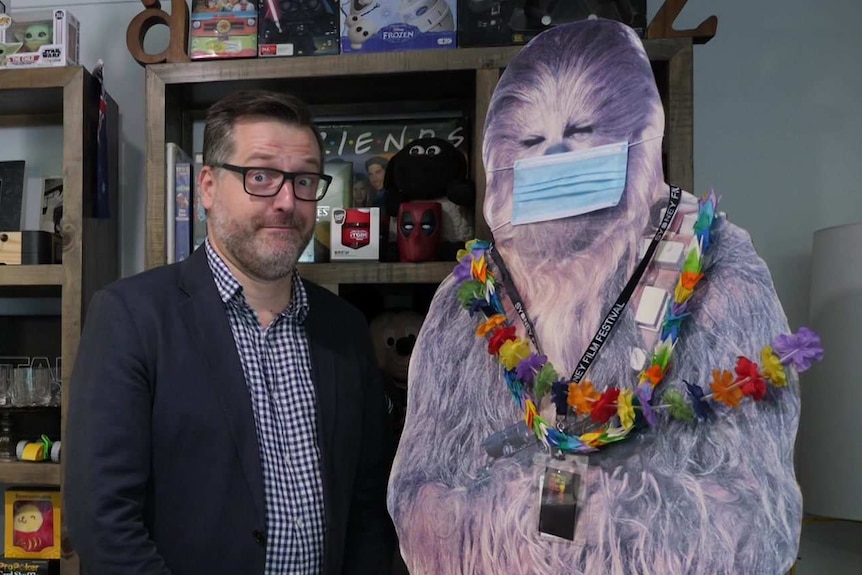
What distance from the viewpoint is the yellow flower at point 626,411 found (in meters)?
Answer: 0.91

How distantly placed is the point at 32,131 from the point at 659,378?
1732 millimetres

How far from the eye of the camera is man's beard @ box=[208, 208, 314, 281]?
110 centimetres

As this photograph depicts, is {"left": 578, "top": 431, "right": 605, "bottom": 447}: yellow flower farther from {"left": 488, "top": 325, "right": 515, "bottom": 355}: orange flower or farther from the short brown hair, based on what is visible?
the short brown hair

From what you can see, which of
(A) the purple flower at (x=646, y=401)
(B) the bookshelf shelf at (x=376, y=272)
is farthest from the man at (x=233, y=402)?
(A) the purple flower at (x=646, y=401)

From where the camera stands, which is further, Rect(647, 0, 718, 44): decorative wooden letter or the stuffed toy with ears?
the stuffed toy with ears

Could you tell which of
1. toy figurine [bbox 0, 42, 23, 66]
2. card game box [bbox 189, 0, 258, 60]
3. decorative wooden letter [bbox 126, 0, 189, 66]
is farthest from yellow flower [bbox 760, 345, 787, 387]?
toy figurine [bbox 0, 42, 23, 66]

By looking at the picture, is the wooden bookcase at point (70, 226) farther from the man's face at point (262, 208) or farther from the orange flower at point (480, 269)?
the orange flower at point (480, 269)

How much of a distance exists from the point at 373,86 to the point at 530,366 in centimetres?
82

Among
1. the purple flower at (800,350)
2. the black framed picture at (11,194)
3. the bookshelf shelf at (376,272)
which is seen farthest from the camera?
the black framed picture at (11,194)

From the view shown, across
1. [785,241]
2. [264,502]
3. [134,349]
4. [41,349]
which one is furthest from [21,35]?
[785,241]

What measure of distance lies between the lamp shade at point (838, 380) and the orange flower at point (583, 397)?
0.64 meters

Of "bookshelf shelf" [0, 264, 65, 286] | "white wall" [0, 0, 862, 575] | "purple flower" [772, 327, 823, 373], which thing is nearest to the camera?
"purple flower" [772, 327, 823, 373]

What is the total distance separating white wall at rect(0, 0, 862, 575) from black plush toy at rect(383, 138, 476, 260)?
626 mm

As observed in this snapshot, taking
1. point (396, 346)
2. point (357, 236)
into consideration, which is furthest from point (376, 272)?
point (396, 346)
